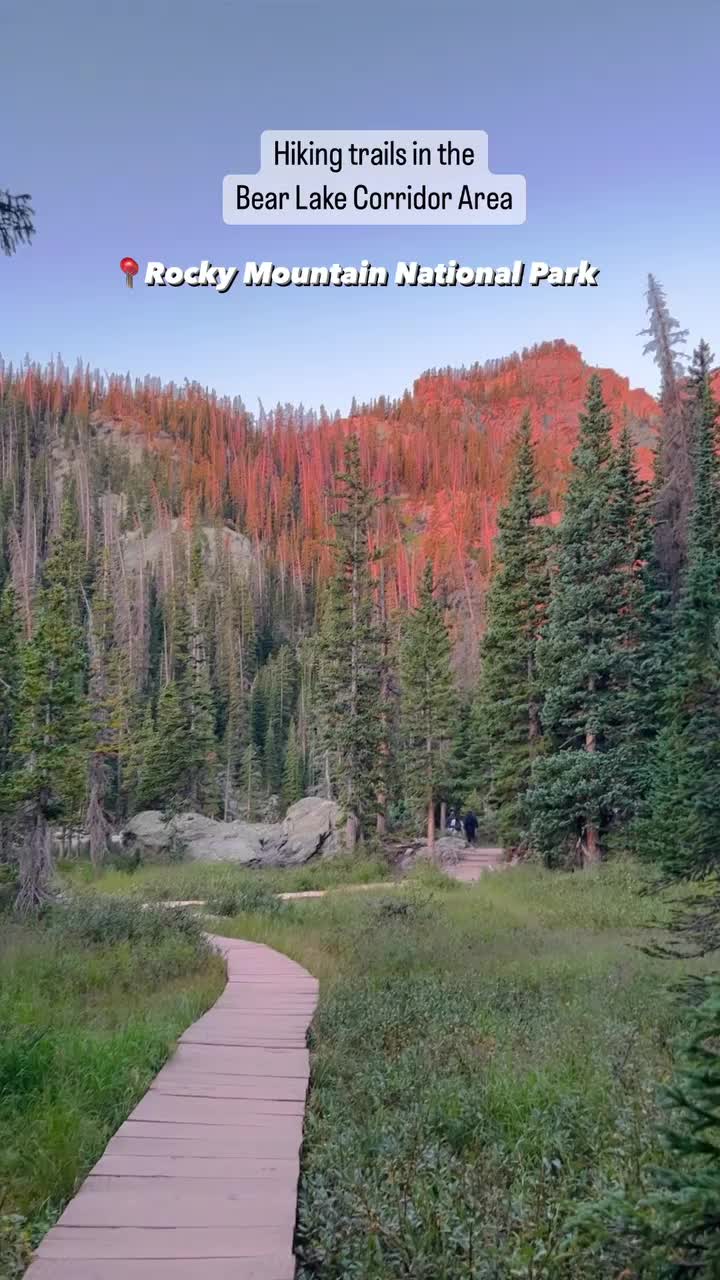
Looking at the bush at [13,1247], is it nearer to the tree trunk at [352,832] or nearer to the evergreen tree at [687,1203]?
the evergreen tree at [687,1203]

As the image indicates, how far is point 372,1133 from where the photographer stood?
4.92 metres

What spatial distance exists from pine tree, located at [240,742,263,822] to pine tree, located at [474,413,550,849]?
125ft

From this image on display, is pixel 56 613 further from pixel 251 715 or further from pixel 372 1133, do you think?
pixel 251 715

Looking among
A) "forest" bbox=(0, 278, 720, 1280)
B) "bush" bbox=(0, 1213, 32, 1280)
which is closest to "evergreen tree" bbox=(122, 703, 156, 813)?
"forest" bbox=(0, 278, 720, 1280)

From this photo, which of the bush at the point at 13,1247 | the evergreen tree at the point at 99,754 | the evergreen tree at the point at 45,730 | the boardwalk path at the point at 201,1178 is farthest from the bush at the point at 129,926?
the evergreen tree at the point at 99,754

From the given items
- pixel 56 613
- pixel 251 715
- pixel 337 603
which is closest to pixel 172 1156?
pixel 56 613

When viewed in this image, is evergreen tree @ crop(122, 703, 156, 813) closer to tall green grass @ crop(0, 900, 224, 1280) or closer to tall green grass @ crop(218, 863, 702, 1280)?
tall green grass @ crop(0, 900, 224, 1280)

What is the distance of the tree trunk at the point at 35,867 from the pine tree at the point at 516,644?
16714 mm

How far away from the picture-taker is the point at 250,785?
6862 cm

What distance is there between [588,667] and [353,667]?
12.5 m

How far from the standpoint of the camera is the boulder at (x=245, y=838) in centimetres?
3806

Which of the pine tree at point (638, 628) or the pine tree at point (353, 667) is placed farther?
the pine tree at point (353, 667)

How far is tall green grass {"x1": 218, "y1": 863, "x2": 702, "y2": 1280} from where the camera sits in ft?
11.9

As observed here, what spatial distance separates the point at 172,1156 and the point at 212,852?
3537cm
